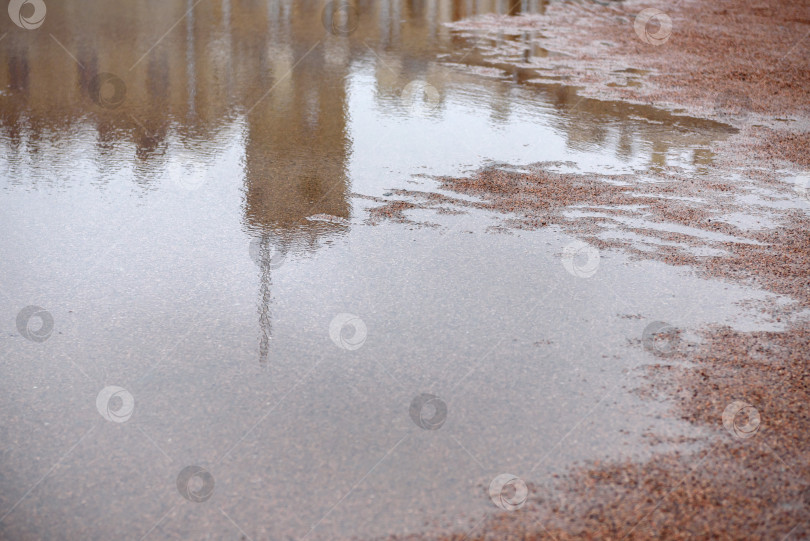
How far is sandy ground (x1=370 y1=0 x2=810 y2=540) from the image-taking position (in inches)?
137

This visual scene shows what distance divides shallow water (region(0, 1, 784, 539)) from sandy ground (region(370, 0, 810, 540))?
0.21 m

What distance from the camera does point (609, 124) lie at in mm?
9172

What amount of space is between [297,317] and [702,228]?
138 inches

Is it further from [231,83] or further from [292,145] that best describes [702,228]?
A: [231,83]

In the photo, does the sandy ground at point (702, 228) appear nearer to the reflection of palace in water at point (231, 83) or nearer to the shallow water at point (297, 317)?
the shallow water at point (297, 317)

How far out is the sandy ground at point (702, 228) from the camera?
3.49 m

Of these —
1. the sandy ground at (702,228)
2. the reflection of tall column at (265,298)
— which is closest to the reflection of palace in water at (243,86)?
the reflection of tall column at (265,298)

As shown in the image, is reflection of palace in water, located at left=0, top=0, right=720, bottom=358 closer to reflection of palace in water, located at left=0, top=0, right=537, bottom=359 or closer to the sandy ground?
reflection of palace in water, located at left=0, top=0, right=537, bottom=359

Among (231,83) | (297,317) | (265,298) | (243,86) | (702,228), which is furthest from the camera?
(231,83)

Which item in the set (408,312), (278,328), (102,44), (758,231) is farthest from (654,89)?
(102,44)

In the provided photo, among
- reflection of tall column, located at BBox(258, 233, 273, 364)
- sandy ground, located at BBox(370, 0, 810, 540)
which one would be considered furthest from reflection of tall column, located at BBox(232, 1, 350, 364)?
sandy ground, located at BBox(370, 0, 810, 540)

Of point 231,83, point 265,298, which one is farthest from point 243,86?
point 265,298

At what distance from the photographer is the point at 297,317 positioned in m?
5.05

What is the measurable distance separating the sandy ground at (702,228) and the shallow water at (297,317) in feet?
0.69
